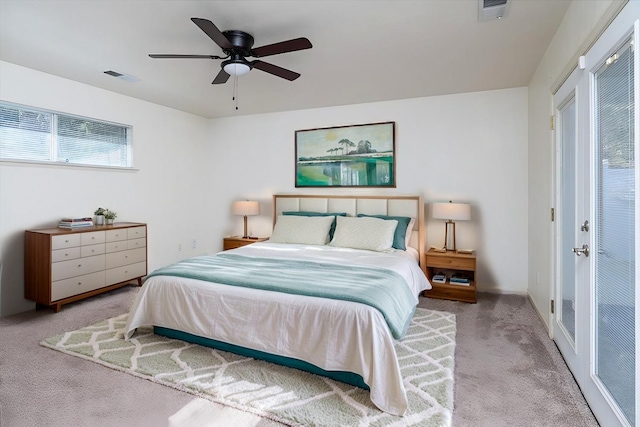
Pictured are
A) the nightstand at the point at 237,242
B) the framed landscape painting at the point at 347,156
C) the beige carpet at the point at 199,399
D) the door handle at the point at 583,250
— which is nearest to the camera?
the beige carpet at the point at 199,399

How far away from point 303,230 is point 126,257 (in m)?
2.20

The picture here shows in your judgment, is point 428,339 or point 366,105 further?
point 366,105

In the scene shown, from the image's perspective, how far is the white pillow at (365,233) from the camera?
379 centimetres

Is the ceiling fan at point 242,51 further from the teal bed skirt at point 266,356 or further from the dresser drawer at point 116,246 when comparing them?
the dresser drawer at point 116,246

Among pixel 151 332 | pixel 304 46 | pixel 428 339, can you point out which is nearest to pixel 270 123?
pixel 304 46

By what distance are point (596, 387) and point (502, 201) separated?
2.63 meters

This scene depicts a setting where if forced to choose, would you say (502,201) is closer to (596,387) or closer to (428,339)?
(428,339)

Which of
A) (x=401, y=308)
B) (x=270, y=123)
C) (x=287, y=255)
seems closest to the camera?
(x=401, y=308)

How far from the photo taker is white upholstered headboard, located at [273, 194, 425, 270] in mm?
4203

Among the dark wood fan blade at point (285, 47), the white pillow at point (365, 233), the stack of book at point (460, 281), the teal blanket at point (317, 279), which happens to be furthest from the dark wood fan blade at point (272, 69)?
the stack of book at point (460, 281)

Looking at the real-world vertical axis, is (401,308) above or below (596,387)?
above

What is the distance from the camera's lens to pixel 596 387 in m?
1.76

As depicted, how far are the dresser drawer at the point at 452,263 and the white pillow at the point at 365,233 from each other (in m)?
0.55

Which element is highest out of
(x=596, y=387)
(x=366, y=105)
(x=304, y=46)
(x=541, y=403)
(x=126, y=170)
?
(x=366, y=105)
